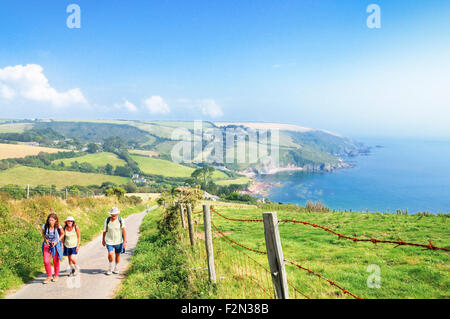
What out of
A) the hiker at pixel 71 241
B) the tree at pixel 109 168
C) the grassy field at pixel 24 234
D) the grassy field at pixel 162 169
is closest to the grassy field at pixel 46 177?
the tree at pixel 109 168

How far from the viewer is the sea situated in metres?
101

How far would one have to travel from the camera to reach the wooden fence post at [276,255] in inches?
120

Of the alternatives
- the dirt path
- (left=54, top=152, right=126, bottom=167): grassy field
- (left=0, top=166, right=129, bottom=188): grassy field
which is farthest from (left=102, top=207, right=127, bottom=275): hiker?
(left=54, top=152, right=126, bottom=167): grassy field

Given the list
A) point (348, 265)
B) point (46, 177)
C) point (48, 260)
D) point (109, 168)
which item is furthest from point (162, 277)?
point (109, 168)

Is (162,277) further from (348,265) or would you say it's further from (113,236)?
(348,265)

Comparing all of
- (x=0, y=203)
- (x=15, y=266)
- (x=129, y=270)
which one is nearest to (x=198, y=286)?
(x=129, y=270)

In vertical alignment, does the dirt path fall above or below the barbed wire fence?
above

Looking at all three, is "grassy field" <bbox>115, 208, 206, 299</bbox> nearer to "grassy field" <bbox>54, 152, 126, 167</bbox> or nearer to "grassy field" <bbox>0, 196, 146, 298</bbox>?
"grassy field" <bbox>0, 196, 146, 298</bbox>

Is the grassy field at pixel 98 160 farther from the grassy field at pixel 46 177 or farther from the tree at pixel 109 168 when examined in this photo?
the grassy field at pixel 46 177

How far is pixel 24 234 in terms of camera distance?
893 cm

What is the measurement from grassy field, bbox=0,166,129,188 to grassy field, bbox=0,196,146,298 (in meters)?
77.3

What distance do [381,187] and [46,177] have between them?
147 metres
